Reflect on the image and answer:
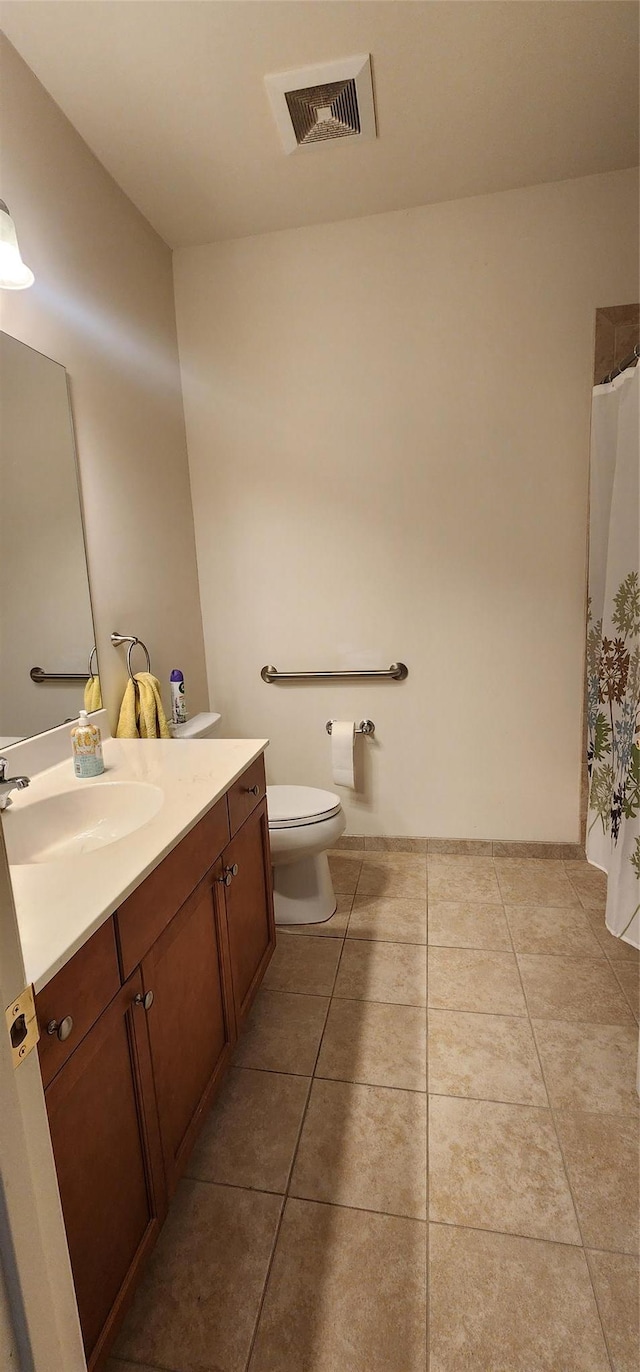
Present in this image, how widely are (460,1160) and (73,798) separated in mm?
1180

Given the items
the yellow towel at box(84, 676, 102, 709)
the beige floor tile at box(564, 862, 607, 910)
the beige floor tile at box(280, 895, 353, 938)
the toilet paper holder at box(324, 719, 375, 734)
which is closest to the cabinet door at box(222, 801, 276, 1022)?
the beige floor tile at box(280, 895, 353, 938)

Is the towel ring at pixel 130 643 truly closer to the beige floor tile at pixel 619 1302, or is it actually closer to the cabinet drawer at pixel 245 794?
the cabinet drawer at pixel 245 794

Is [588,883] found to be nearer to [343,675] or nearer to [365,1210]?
[343,675]

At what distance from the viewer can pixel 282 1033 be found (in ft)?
5.45

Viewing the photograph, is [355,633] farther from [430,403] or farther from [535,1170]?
[535,1170]

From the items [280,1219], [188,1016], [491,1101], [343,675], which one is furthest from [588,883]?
[188,1016]

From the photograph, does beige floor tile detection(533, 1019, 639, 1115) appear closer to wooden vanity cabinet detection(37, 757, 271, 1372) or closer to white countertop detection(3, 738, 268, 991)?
wooden vanity cabinet detection(37, 757, 271, 1372)

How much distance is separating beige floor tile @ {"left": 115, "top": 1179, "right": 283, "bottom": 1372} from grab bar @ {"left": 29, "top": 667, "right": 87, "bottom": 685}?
1.21 metres

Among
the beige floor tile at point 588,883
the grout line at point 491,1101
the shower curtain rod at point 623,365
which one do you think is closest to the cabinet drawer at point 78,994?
the grout line at point 491,1101

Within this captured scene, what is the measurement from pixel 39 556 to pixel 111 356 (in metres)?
0.84

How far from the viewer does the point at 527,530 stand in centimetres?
236

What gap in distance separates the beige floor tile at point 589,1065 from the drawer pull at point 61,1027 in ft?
4.00

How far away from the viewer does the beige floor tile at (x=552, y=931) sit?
6.50ft

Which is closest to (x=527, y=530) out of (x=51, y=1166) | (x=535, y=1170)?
(x=535, y=1170)
